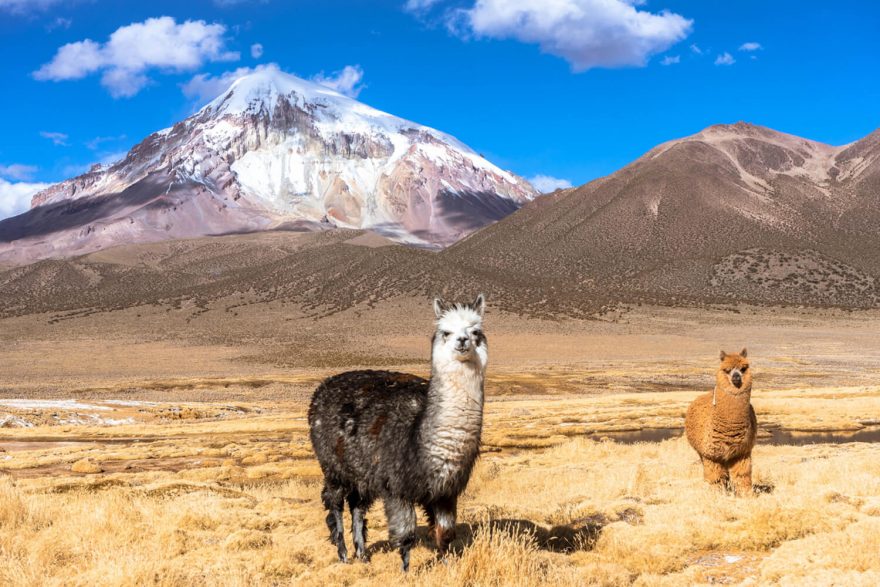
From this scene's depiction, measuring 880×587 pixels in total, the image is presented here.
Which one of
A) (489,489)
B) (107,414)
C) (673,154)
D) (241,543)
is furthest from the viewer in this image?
(673,154)

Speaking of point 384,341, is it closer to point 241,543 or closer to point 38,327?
point 38,327

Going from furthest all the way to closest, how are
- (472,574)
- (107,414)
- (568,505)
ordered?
(107,414)
(568,505)
(472,574)

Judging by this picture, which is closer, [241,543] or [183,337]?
[241,543]

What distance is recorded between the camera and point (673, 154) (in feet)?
593

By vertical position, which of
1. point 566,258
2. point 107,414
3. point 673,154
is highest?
point 673,154

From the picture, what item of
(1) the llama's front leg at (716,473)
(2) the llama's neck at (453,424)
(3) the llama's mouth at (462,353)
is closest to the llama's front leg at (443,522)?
(2) the llama's neck at (453,424)

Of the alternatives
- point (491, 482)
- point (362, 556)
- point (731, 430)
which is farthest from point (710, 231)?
point (362, 556)

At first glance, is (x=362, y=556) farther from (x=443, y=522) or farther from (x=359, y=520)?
(x=443, y=522)

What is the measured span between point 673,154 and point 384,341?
134051mm

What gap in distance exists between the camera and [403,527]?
7.45 metres

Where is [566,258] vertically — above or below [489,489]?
above

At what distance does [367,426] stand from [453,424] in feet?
4.35

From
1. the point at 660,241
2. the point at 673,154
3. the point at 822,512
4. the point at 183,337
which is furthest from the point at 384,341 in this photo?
the point at 673,154

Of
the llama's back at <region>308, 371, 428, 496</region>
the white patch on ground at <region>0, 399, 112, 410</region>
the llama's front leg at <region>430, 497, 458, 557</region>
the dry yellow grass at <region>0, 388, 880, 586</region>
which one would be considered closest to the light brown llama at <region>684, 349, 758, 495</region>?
the dry yellow grass at <region>0, 388, 880, 586</region>
